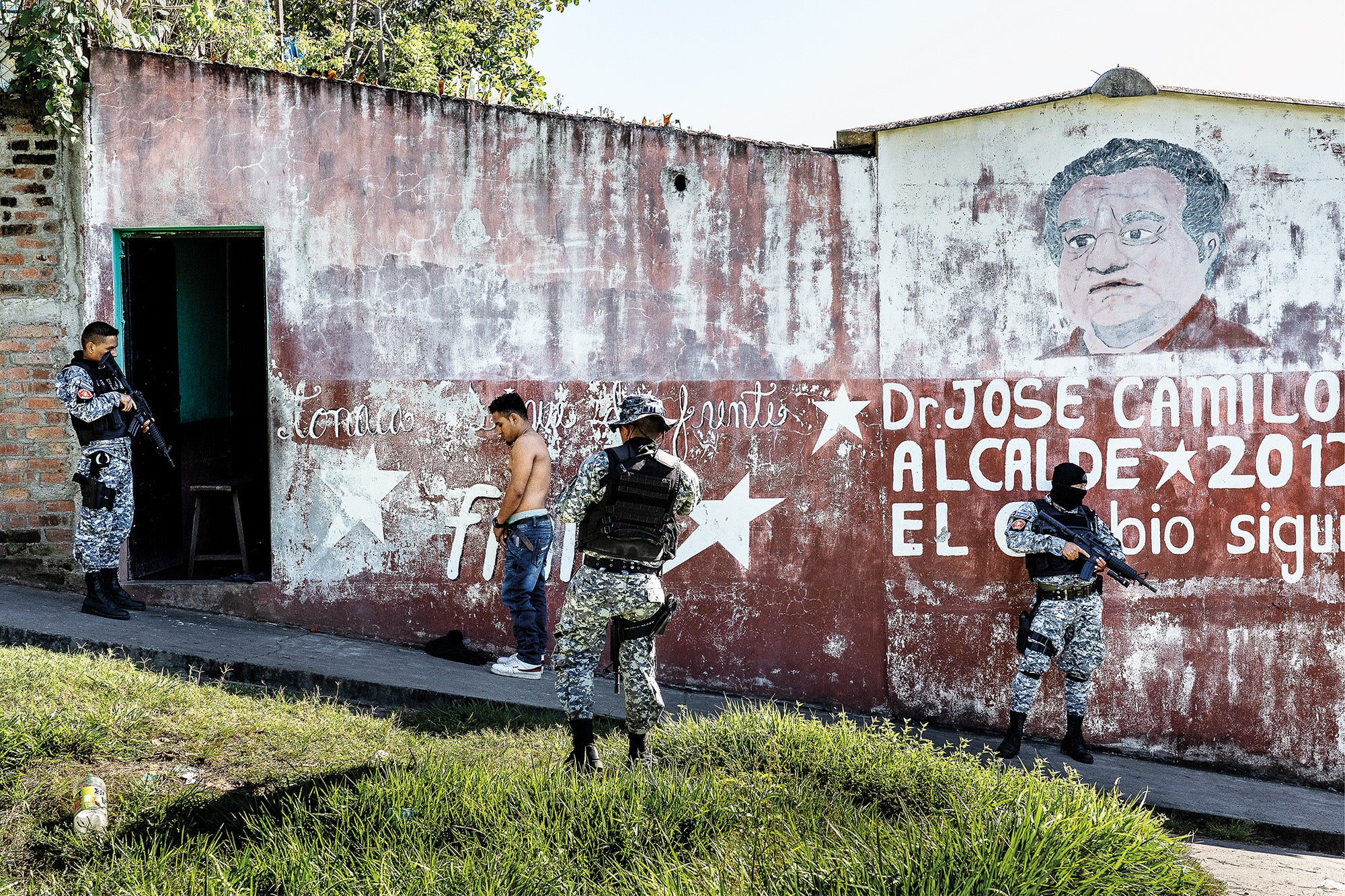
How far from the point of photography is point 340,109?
6.64m

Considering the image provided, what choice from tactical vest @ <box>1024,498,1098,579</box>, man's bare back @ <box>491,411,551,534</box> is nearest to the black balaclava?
tactical vest @ <box>1024,498,1098,579</box>

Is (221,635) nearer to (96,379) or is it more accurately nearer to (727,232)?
(96,379)

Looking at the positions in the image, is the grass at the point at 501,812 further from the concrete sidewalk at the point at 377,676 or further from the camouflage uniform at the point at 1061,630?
the camouflage uniform at the point at 1061,630

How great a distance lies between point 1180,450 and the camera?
6719 millimetres

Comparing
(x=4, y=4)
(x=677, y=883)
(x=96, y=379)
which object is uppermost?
(x=4, y=4)

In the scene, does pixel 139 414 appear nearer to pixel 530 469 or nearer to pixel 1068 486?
pixel 530 469

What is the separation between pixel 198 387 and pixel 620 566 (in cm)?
528

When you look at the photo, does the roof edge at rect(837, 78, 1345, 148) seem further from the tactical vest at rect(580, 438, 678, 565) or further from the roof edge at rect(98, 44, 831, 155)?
the tactical vest at rect(580, 438, 678, 565)

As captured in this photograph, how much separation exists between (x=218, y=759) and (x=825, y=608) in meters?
3.82

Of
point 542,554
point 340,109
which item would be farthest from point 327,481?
point 340,109

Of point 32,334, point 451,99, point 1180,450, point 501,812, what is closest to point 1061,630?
point 1180,450

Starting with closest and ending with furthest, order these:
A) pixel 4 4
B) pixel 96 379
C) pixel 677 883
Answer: pixel 677 883, pixel 96 379, pixel 4 4

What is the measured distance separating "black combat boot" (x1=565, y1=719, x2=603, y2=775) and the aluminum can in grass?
5.68 ft

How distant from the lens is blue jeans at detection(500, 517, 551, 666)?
6.12 meters
